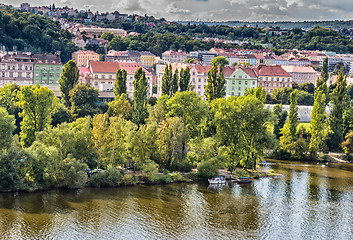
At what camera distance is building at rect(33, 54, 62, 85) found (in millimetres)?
86900

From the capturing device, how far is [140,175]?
152 ft

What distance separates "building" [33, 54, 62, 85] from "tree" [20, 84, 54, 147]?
3949 cm

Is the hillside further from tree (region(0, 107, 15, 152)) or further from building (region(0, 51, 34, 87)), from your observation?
tree (region(0, 107, 15, 152))

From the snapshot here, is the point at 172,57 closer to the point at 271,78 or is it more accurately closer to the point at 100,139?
the point at 271,78

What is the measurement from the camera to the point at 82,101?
63.8 m

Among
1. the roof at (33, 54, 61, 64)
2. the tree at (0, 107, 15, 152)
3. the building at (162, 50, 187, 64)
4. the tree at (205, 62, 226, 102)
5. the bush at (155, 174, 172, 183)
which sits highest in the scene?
the building at (162, 50, 187, 64)

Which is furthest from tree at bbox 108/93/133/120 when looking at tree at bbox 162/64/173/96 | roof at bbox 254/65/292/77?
roof at bbox 254/65/292/77

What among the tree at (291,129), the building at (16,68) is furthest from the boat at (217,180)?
the building at (16,68)

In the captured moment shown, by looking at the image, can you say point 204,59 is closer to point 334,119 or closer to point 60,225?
point 334,119

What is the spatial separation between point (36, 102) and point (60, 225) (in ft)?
60.6

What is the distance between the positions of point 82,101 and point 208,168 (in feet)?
77.4

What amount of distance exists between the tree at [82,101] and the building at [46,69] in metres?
24.9

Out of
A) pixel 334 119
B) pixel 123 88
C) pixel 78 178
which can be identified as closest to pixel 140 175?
pixel 78 178

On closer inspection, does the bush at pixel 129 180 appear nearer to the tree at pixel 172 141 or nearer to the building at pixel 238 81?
the tree at pixel 172 141
